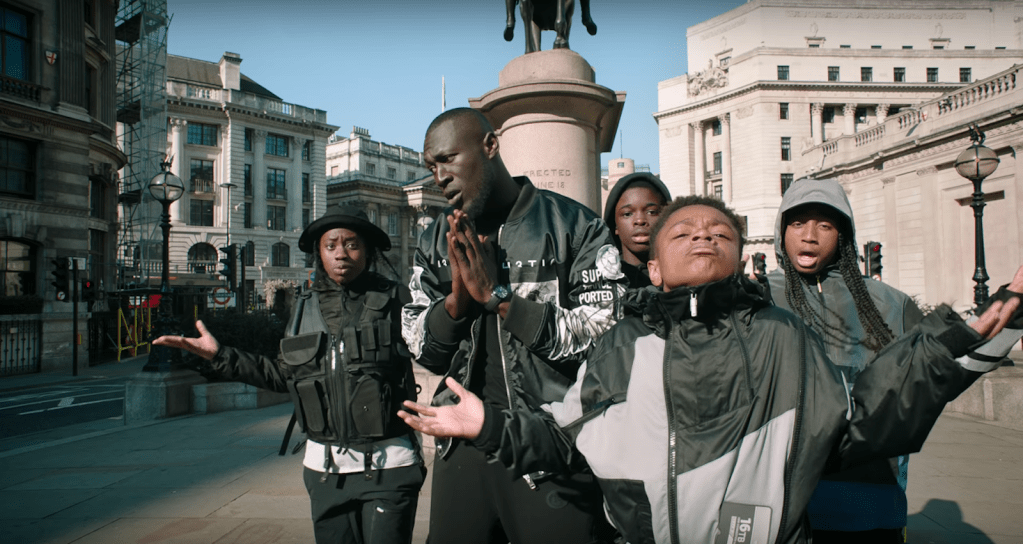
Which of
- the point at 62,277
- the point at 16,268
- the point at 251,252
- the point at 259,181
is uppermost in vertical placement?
the point at 259,181

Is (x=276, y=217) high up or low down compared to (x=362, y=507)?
up

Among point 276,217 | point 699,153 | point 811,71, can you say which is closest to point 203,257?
point 276,217

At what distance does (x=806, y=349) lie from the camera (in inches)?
69.7

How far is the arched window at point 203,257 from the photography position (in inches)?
2092

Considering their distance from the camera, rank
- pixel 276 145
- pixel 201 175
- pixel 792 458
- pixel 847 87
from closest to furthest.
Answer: pixel 792 458, pixel 847 87, pixel 201 175, pixel 276 145

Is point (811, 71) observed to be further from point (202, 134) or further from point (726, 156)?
point (202, 134)

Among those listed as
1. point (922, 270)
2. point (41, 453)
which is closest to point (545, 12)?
point (41, 453)

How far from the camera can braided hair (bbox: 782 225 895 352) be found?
2520mm

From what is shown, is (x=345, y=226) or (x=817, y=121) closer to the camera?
(x=345, y=226)

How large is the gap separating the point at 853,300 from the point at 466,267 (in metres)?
1.74

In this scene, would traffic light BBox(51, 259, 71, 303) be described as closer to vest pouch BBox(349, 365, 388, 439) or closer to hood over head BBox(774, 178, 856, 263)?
vest pouch BBox(349, 365, 388, 439)

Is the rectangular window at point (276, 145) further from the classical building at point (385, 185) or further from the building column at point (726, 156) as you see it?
the building column at point (726, 156)

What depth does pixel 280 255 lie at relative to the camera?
194ft

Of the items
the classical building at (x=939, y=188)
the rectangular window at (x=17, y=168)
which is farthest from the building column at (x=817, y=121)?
the rectangular window at (x=17, y=168)
